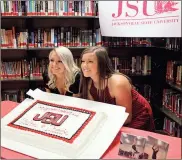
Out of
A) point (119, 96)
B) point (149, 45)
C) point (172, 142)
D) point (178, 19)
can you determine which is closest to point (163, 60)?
point (149, 45)

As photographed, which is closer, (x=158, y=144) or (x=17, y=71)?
(x=158, y=144)

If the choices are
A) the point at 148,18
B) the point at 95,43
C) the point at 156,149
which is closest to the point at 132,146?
the point at 156,149

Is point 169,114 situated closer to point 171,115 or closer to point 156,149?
point 171,115

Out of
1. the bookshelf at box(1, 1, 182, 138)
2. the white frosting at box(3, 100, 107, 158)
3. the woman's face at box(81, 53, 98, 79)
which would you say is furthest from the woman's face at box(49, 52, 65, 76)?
the bookshelf at box(1, 1, 182, 138)

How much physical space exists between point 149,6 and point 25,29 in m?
1.80

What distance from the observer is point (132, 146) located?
2.62 feet

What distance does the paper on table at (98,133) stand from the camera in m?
0.84

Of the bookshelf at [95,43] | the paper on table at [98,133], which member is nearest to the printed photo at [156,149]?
the paper on table at [98,133]

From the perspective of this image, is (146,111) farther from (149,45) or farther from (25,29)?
(25,29)

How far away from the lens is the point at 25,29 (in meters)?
3.16

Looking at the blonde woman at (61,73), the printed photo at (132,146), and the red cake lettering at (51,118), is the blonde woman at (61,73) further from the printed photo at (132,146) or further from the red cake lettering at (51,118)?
the printed photo at (132,146)

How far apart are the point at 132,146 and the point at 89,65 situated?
0.75 metres

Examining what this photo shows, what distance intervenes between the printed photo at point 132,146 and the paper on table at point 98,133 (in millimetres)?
72

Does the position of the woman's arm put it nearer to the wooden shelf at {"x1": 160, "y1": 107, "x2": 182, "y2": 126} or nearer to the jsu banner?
the jsu banner
